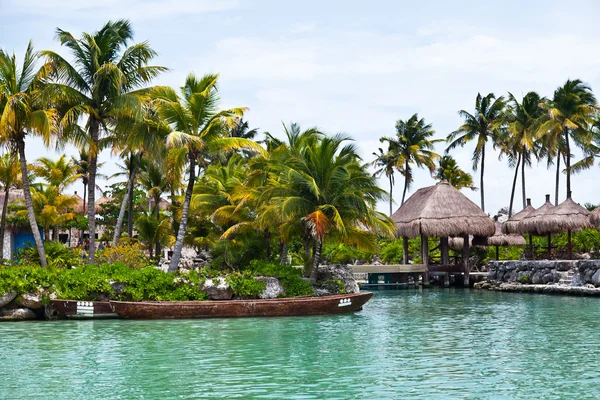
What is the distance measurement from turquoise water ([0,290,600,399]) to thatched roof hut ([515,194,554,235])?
11954 mm

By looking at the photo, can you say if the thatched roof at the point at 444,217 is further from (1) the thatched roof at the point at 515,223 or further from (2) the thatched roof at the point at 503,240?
(2) the thatched roof at the point at 503,240

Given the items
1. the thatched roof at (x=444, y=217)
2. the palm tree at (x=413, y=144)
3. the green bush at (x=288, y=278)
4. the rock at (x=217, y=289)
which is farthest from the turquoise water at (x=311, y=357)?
the palm tree at (x=413, y=144)

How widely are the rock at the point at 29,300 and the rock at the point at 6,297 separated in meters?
0.18

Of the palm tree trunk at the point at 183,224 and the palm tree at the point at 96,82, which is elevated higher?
the palm tree at the point at 96,82

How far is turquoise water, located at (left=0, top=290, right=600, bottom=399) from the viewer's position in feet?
32.6

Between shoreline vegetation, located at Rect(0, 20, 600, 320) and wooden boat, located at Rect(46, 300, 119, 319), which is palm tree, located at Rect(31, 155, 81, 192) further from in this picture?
wooden boat, located at Rect(46, 300, 119, 319)

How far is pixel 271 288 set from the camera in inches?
821

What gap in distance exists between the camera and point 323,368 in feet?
38.2

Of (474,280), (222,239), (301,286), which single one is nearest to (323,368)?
(301,286)

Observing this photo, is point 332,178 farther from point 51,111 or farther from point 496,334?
point 51,111

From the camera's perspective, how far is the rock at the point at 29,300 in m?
19.2

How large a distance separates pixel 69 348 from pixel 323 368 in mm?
5532

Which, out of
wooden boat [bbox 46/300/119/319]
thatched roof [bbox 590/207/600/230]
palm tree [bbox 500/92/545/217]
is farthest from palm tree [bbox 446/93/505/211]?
wooden boat [bbox 46/300/119/319]

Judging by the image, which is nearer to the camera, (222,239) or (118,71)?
(118,71)
